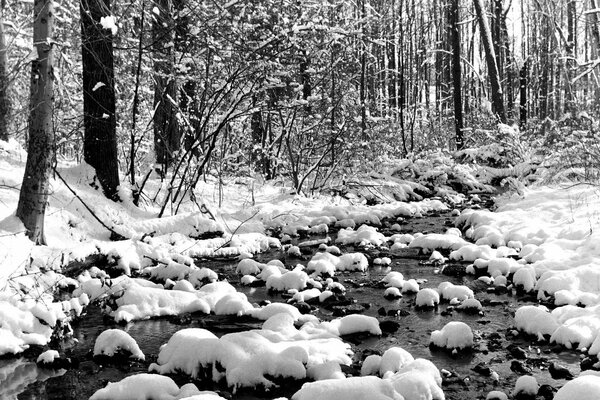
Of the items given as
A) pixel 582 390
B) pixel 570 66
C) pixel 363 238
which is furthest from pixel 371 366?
pixel 570 66

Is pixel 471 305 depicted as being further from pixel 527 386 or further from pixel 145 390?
pixel 145 390

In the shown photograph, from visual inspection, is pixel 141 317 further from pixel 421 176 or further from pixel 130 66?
pixel 421 176

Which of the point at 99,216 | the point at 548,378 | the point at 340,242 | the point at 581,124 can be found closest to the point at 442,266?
the point at 340,242

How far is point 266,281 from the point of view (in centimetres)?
654

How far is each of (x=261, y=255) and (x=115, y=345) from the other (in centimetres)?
382

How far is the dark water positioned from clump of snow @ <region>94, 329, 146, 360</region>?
0.29ft

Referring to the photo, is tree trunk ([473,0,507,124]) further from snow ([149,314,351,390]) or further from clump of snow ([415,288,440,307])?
snow ([149,314,351,390])

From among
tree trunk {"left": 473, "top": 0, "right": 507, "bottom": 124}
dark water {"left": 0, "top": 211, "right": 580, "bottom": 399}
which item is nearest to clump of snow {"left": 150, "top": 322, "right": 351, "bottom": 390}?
dark water {"left": 0, "top": 211, "right": 580, "bottom": 399}

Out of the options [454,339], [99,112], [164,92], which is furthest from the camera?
[164,92]

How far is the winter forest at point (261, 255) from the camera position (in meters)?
4.08

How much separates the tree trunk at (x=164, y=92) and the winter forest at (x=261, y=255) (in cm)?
9

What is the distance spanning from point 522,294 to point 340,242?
135 inches

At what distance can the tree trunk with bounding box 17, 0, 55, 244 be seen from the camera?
550cm

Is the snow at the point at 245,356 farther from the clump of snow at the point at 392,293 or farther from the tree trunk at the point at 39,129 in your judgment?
the tree trunk at the point at 39,129
